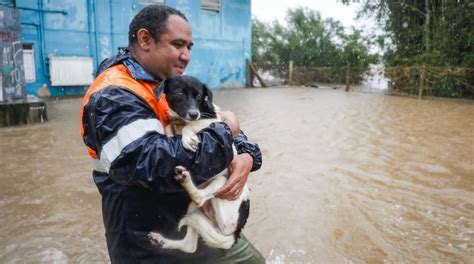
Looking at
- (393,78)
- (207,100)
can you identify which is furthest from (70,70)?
(207,100)

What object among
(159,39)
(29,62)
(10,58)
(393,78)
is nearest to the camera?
(159,39)

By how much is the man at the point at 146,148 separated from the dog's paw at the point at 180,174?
0.02 metres

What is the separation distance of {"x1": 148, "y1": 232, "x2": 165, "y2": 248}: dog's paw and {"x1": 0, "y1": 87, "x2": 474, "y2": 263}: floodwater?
73.3 inches

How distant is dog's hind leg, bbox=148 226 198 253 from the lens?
1.74 m

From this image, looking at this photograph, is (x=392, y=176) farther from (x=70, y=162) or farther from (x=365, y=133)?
(x=70, y=162)

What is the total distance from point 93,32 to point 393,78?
1265 centimetres

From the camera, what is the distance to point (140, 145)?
4.72 feet

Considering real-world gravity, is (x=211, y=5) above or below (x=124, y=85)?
above

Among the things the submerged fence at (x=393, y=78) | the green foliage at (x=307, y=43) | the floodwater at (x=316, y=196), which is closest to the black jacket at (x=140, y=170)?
the floodwater at (x=316, y=196)

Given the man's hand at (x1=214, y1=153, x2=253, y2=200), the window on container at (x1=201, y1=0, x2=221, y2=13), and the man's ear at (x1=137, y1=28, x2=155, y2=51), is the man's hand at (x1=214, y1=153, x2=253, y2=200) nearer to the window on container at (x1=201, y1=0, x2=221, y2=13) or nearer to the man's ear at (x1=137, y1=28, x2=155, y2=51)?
the man's ear at (x1=137, y1=28, x2=155, y2=51)

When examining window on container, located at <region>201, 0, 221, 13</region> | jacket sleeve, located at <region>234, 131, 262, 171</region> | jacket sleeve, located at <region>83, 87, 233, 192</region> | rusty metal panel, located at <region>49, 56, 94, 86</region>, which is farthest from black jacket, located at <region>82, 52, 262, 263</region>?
window on container, located at <region>201, 0, 221, 13</region>

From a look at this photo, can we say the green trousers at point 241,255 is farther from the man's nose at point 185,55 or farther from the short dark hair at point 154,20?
the short dark hair at point 154,20

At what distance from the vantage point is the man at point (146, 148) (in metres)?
1.46

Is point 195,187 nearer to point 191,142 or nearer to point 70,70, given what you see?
point 191,142
